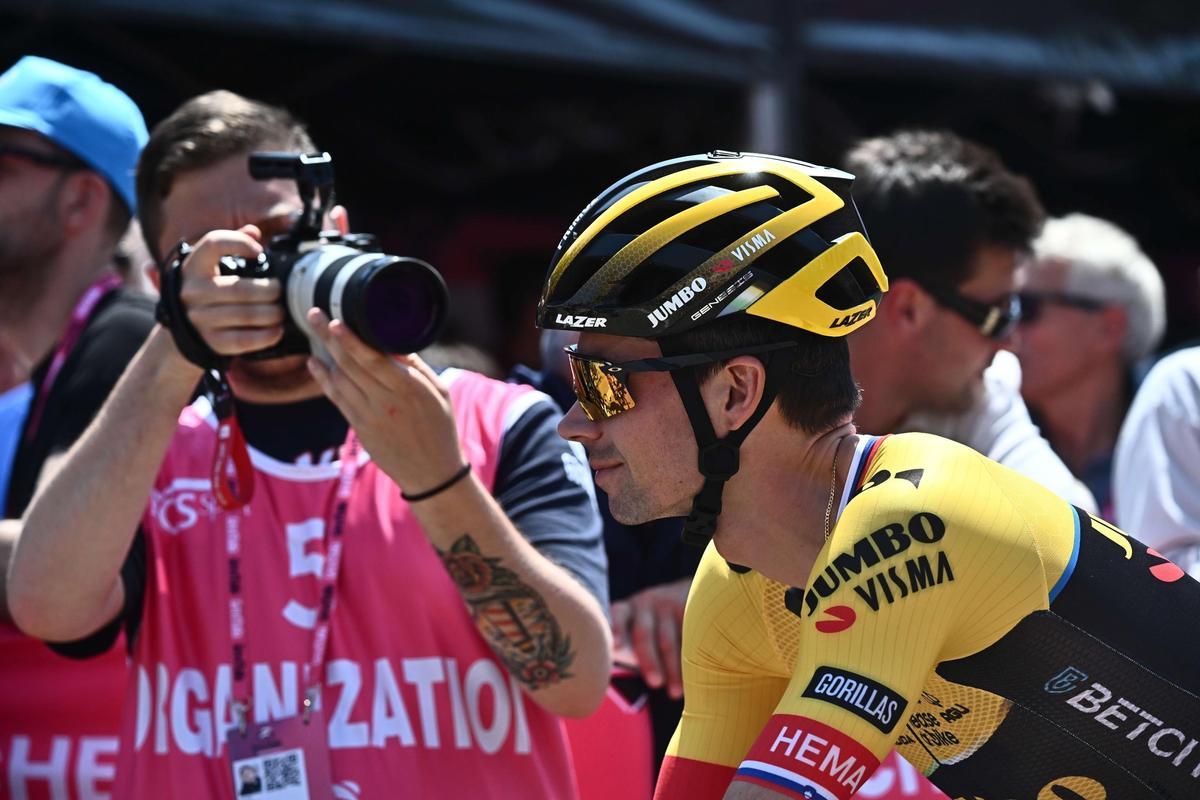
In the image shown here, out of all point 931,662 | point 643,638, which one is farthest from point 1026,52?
point 931,662

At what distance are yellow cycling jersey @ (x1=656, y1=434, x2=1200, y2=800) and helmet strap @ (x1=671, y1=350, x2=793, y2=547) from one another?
0.16 m

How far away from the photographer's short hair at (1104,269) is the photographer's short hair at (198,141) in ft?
9.85

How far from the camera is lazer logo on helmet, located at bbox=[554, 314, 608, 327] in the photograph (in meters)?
2.20

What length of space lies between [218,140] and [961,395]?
1.72 metres

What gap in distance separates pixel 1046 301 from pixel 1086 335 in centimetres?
18

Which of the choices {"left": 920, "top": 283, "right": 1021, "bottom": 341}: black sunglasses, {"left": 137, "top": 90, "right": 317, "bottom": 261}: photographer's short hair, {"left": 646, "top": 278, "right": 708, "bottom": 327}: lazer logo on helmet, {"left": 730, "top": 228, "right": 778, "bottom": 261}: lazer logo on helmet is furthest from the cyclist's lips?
{"left": 920, "top": 283, "right": 1021, "bottom": 341}: black sunglasses

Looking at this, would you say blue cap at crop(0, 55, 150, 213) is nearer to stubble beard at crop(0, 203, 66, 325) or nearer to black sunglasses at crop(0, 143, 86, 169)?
black sunglasses at crop(0, 143, 86, 169)

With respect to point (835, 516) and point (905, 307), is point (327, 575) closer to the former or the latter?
point (835, 516)

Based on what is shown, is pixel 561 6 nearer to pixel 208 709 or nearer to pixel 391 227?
pixel 208 709

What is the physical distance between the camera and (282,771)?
2578mm

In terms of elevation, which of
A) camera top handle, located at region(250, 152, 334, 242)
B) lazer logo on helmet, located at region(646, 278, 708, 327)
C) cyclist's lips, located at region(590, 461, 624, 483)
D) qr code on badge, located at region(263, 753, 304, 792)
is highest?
lazer logo on helmet, located at region(646, 278, 708, 327)

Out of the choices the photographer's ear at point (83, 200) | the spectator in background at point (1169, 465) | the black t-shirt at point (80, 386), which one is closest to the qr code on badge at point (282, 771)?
the black t-shirt at point (80, 386)

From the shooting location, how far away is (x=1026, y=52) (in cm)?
643

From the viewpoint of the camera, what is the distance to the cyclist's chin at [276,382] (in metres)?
2.88
